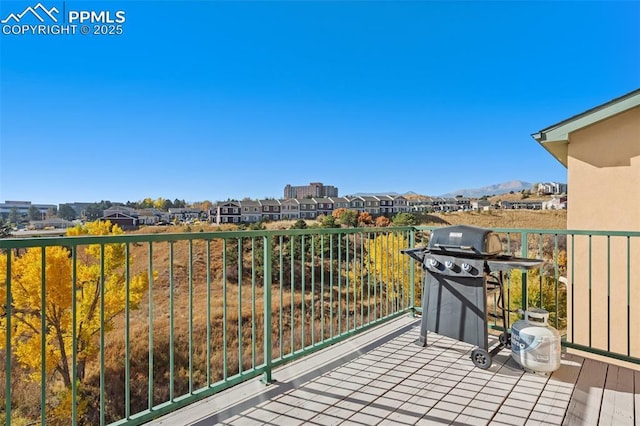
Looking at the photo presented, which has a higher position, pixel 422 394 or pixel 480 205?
pixel 480 205

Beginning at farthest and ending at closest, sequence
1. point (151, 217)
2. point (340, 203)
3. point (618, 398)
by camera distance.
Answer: point (340, 203) < point (151, 217) < point (618, 398)

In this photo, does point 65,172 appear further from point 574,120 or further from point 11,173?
point 574,120

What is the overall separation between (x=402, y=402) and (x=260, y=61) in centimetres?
2681

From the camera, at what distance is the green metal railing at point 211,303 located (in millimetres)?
1895

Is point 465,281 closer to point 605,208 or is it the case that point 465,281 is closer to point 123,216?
point 605,208

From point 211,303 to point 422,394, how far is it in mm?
4616

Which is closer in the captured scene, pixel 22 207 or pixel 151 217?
pixel 22 207

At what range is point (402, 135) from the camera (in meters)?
37.5

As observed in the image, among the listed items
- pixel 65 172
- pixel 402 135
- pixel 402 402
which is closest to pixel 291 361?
pixel 402 402

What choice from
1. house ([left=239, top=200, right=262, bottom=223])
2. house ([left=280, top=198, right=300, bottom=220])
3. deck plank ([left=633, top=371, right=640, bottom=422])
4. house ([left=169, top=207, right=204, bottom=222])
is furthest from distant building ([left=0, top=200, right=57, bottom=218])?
deck plank ([left=633, top=371, right=640, bottom=422])

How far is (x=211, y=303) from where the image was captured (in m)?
6.14

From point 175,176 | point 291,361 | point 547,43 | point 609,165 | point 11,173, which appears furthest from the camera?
point 175,176

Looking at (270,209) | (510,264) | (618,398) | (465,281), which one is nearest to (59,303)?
(465,281)

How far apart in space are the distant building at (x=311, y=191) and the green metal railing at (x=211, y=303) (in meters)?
22.8
